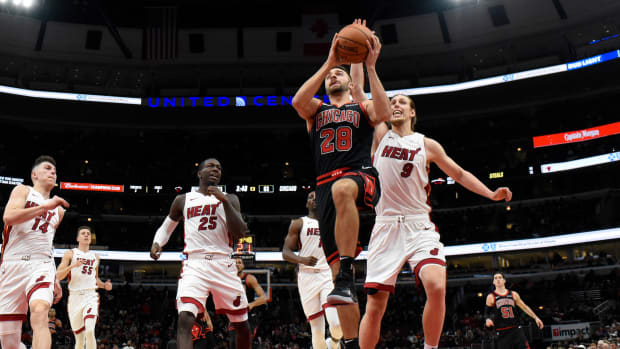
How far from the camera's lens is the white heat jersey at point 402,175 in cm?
598

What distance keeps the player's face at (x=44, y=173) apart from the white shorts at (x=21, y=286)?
1033 millimetres

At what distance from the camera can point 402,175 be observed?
614 cm

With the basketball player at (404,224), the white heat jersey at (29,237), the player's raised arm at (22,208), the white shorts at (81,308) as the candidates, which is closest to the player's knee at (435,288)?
the basketball player at (404,224)

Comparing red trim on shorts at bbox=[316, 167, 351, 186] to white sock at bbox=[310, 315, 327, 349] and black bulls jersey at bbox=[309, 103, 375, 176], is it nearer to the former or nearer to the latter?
black bulls jersey at bbox=[309, 103, 375, 176]

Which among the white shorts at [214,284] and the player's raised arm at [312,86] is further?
the white shorts at [214,284]

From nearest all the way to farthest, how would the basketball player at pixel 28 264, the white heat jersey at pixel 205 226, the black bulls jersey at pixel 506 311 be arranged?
the basketball player at pixel 28 264
the white heat jersey at pixel 205 226
the black bulls jersey at pixel 506 311

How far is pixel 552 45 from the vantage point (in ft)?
118

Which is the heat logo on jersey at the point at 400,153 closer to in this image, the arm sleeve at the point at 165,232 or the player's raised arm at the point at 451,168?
the player's raised arm at the point at 451,168

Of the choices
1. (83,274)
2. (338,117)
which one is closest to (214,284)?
(338,117)

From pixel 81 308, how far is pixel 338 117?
808cm

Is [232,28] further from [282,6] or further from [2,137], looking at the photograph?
[2,137]

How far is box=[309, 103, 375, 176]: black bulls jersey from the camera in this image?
18.9ft

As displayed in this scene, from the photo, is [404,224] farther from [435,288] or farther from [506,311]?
[506,311]

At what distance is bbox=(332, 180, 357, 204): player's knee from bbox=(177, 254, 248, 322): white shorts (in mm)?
2443
